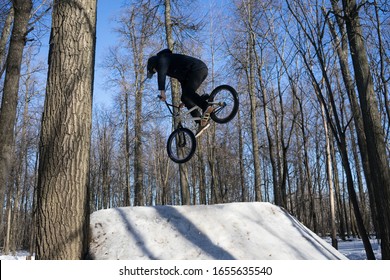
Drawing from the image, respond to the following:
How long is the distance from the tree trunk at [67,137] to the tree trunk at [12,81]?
3.45 meters

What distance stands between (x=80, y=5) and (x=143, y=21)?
8357mm

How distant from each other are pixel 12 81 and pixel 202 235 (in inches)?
217

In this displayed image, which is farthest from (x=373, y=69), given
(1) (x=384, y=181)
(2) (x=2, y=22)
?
(2) (x=2, y=22)

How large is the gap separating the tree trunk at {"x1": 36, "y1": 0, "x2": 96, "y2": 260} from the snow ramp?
24.4 inches

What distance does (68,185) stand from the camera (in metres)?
3.89

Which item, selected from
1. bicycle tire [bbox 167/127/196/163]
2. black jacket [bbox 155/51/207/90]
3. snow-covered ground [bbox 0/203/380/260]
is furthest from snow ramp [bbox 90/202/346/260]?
black jacket [bbox 155/51/207/90]

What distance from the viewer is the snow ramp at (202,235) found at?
4309 millimetres

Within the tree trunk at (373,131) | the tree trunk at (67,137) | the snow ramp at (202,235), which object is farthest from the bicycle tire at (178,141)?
the tree trunk at (373,131)

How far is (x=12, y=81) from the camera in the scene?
714 cm

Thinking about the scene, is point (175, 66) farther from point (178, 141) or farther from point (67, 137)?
point (67, 137)

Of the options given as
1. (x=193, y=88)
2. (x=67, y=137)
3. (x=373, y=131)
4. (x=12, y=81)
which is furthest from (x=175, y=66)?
(x=373, y=131)
